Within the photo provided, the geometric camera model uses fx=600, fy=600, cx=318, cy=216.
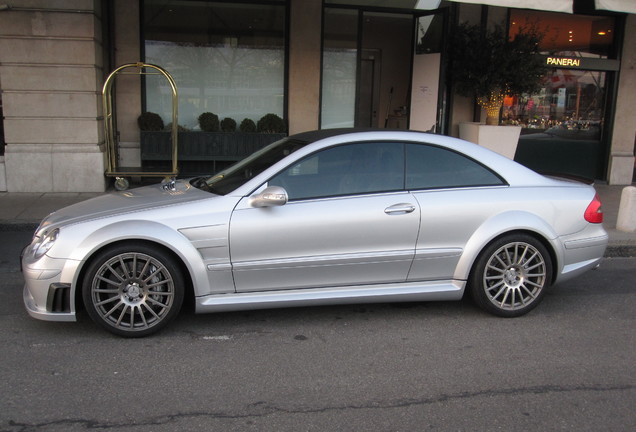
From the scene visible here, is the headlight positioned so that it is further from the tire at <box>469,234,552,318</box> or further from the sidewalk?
the sidewalk

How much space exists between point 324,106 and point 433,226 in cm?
744

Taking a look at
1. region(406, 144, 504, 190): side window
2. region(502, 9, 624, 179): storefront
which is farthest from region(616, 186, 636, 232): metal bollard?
region(502, 9, 624, 179): storefront

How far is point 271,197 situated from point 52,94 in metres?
6.89

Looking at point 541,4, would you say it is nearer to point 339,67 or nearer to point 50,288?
point 339,67

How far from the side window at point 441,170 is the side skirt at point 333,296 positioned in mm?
821

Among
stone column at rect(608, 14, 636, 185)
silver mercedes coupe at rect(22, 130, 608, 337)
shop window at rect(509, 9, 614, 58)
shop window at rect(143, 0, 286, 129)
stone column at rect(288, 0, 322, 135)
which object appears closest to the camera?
silver mercedes coupe at rect(22, 130, 608, 337)

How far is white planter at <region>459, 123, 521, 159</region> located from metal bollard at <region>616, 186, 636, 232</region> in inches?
114

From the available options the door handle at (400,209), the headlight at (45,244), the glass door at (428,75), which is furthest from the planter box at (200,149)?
the door handle at (400,209)

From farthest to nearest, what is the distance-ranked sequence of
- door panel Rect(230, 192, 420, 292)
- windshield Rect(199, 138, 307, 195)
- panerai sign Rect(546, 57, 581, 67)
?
panerai sign Rect(546, 57, 581, 67)
windshield Rect(199, 138, 307, 195)
door panel Rect(230, 192, 420, 292)

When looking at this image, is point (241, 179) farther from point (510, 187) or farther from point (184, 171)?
point (184, 171)

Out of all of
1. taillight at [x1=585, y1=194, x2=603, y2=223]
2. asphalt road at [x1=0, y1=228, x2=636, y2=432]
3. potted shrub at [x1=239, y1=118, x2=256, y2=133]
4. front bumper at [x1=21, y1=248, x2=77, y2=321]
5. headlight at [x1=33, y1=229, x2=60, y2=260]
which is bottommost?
asphalt road at [x1=0, y1=228, x2=636, y2=432]

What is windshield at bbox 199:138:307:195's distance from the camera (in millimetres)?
4809

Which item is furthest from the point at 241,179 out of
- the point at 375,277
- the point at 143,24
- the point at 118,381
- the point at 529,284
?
the point at 143,24

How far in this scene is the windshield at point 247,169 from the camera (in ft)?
15.8
